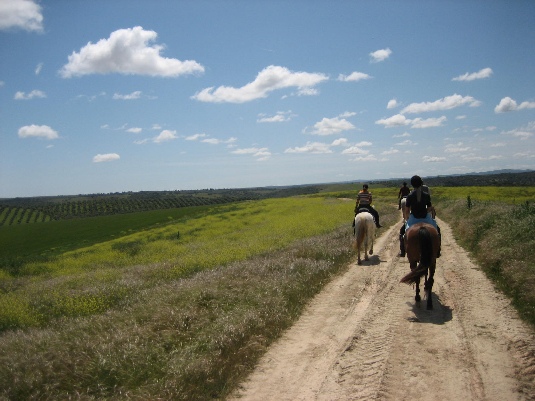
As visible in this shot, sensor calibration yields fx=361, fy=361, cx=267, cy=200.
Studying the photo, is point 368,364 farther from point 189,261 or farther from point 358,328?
point 189,261

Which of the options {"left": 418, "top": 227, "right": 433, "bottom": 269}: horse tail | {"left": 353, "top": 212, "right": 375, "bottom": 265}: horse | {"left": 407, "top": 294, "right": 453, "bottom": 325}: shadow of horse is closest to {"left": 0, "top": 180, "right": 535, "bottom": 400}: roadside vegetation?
{"left": 353, "top": 212, "right": 375, "bottom": 265}: horse

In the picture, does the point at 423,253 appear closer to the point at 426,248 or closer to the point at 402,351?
the point at 426,248

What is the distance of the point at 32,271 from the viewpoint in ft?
A: 75.1

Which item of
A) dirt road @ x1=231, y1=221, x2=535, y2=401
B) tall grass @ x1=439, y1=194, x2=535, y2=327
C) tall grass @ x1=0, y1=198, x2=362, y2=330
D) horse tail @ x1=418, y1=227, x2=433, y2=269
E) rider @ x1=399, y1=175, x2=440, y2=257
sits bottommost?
tall grass @ x1=0, y1=198, x2=362, y2=330

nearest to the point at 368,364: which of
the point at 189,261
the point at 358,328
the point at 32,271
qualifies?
the point at 358,328

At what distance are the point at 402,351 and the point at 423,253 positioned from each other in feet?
9.23

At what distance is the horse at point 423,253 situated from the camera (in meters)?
7.89

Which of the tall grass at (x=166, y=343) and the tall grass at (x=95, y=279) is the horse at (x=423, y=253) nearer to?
the tall grass at (x=166, y=343)

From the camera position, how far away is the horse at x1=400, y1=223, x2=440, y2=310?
25.9 ft

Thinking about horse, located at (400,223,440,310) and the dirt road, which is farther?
horse, located at (400,223,440,310)

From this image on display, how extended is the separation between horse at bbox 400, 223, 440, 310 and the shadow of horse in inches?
6.7

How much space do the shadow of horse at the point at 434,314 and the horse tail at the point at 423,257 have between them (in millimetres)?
627

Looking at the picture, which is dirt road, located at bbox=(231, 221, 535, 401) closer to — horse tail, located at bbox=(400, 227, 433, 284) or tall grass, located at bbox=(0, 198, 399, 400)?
tall grass, located at bbox=(0, 198, 399, 400)

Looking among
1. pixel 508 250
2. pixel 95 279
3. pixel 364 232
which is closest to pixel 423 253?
pixel 508 250
